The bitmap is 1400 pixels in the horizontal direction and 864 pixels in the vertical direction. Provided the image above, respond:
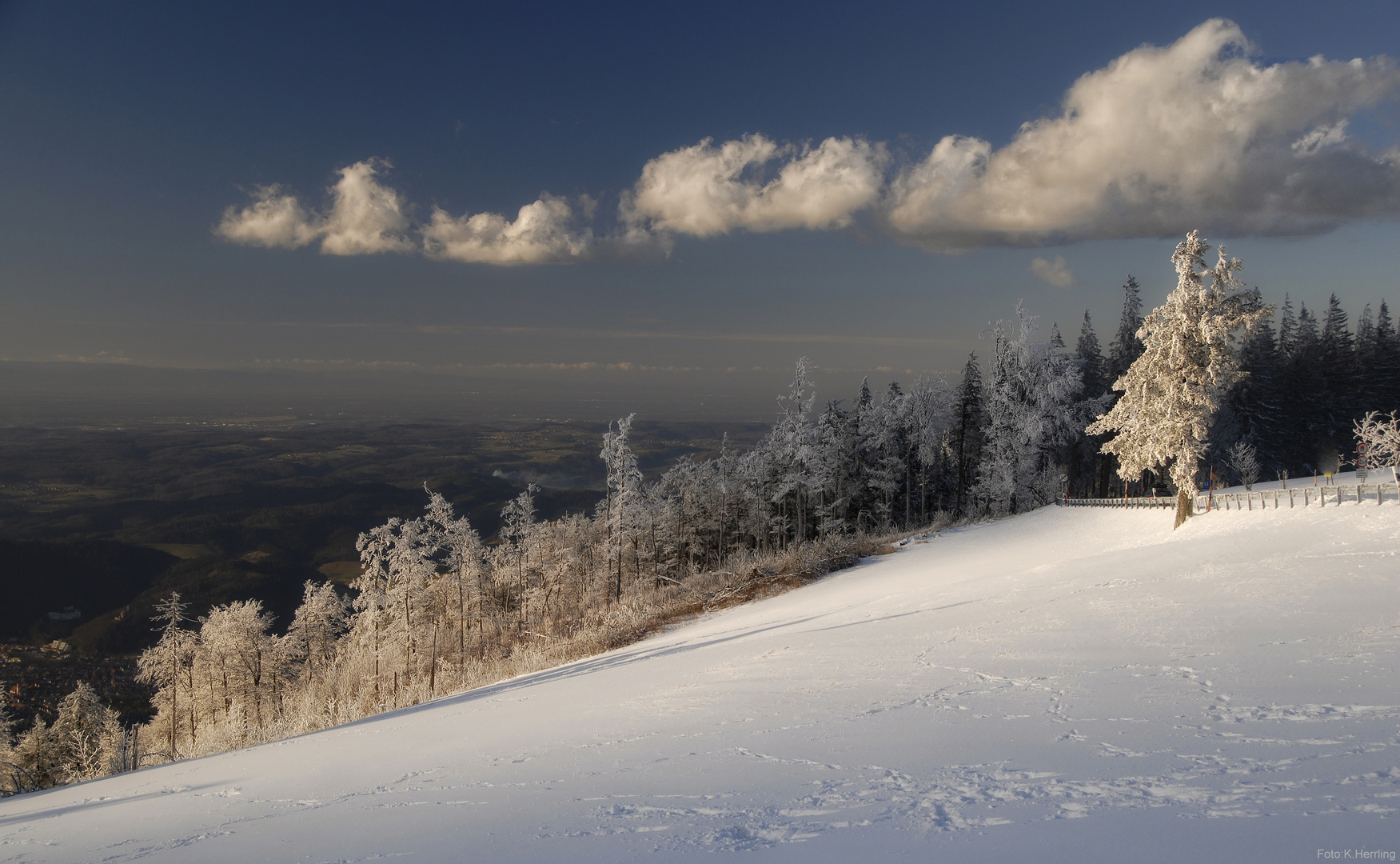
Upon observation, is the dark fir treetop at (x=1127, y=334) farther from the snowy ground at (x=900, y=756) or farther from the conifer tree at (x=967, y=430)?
the snowy ground at (x=900, y=756)

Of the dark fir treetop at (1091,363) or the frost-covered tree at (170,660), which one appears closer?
the frost-covered tree at (170,660)

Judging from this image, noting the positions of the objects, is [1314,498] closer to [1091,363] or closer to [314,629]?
[1091,363]

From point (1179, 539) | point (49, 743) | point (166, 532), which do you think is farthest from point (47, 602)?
point (1179, 539)

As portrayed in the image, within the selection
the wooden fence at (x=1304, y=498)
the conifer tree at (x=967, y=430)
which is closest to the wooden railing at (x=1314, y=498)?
the wooden fence at (x=1304, y=498)

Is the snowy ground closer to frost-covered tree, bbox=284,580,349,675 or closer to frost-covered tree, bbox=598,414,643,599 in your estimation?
frost-covered tree, bbox=598,414,643,599

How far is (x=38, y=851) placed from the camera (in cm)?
656

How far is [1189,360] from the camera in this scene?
24125 millimetres

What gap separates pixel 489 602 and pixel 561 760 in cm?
4056

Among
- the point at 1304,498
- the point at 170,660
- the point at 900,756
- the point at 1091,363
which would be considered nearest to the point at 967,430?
the point at 1091,363

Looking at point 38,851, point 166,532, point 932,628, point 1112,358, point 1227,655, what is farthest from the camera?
point 166,532

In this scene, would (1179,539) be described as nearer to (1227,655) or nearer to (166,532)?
(1227,655)

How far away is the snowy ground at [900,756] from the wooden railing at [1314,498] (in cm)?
720

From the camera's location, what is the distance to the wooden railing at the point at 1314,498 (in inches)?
787

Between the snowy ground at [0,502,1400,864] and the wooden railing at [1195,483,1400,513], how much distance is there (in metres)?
7.20
